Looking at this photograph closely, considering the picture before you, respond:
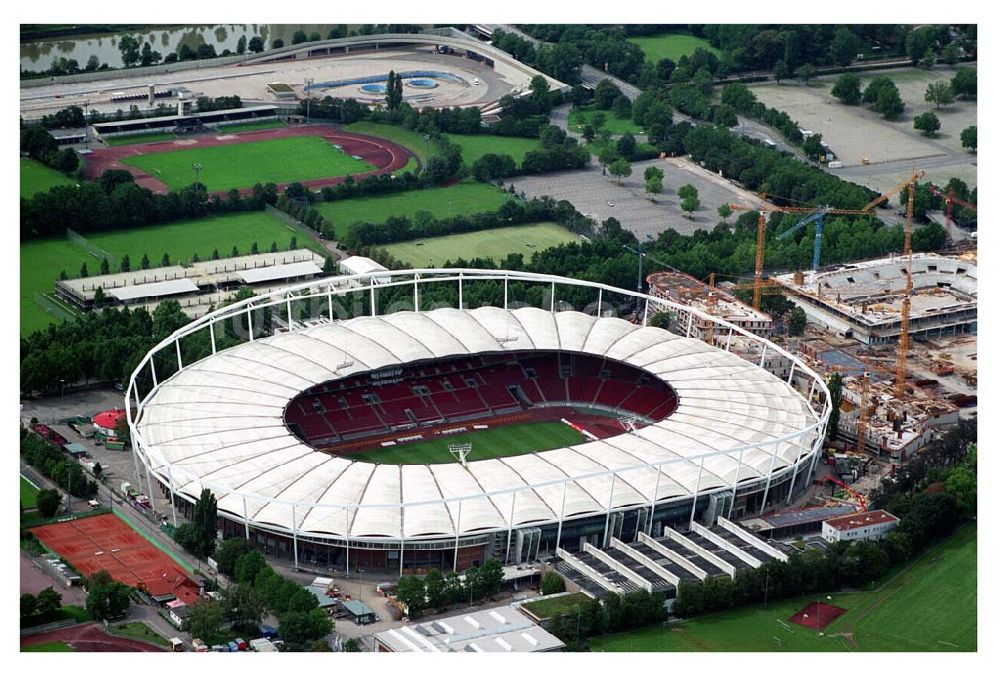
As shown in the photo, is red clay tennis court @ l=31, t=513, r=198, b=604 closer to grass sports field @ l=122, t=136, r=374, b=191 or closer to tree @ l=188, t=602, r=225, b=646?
tree @ l=188, t=602, r=225, b=646

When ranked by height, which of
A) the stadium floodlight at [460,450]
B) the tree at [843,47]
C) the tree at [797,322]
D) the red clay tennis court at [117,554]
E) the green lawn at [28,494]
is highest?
the tree at [843,47]

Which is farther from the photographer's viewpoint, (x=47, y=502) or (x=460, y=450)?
(x=460, y=450)

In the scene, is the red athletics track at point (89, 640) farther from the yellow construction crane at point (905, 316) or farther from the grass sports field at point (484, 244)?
the grass sports field at point (484, 244)

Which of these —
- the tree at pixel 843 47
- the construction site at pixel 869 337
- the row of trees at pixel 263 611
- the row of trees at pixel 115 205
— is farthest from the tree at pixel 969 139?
the row of trees at pixel 263 611

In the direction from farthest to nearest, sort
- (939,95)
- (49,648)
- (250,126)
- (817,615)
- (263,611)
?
(939,95) < (250,126) < (817,615) < (263,611) < (49,648)

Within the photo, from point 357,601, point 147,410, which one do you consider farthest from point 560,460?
point 147,410

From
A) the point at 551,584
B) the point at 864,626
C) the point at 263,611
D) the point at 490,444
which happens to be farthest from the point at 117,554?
the point at 864,626

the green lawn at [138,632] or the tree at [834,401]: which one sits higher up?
the tree at [834,401]

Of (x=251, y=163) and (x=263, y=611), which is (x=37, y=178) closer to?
(x=251, y=163)
